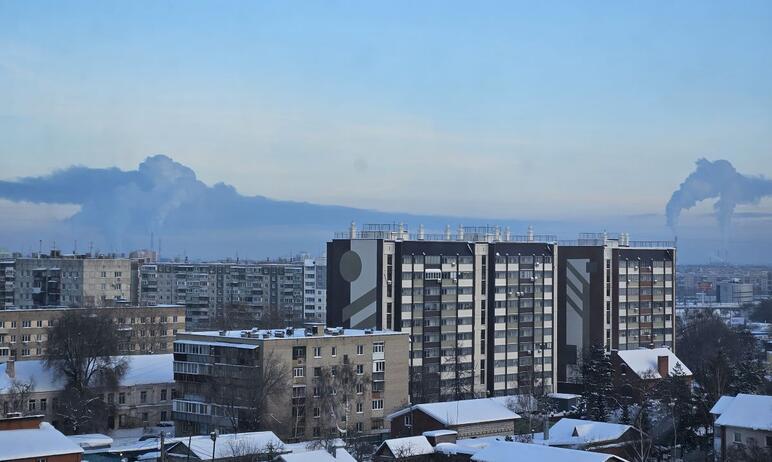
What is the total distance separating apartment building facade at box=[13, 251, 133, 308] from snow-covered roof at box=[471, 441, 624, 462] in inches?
1673

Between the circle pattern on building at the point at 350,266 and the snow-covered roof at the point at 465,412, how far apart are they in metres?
11.4

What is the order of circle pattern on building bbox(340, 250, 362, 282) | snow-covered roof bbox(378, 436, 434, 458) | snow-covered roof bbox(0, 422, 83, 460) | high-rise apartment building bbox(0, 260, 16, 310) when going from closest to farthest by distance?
snow-covered roof bbox(0, 422, 83, 460)
snow-covered roof bbox(378, 436, 434, 458)
circle pattern on building bbox(340, 250, 362, 282)
high-rise apartment building bbox(0, 260, 16, 310)

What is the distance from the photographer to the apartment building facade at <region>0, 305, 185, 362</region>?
48594mm

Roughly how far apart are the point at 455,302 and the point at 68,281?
31.2 m

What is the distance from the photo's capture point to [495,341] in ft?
152

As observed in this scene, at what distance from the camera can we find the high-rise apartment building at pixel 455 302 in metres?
43.6

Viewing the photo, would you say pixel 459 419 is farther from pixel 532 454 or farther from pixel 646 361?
pixel 646 361

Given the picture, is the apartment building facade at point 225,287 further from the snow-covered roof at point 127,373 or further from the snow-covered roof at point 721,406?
the snow-covered roof at point 721,406

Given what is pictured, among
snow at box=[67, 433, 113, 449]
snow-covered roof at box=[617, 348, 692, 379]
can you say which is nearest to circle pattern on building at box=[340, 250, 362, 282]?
snow-covered roof at box=[617, 348, 692, 379]

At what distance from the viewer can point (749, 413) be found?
93.7 feet

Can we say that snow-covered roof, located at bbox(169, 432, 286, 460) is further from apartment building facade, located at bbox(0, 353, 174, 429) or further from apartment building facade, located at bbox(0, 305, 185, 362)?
apartment building facade, located at bbox(0, 305, 185, 362)

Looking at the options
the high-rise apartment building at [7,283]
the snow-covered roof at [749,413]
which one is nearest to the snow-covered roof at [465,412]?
the snow-covered roof at [749,413]

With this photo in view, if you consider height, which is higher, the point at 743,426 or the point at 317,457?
the point at 743,426

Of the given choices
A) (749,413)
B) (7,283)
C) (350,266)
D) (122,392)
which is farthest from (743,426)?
(7,283)
